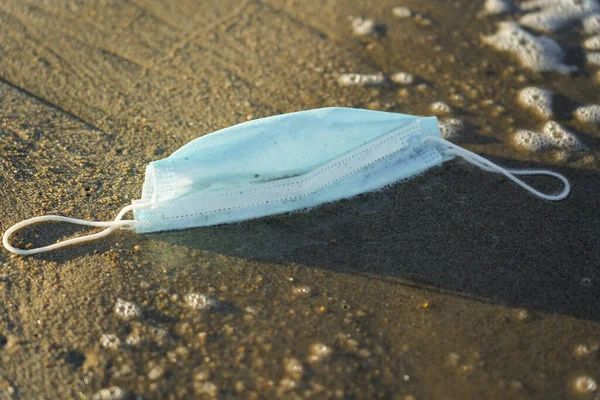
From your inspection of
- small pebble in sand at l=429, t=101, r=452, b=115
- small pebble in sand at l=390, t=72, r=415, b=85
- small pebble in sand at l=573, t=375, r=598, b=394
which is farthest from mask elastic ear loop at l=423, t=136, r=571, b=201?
small pebble in sand at l=573, t=375, r=598, b=394

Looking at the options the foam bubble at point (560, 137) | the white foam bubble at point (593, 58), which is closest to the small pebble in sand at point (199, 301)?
the foam bubble at point (560, 137)

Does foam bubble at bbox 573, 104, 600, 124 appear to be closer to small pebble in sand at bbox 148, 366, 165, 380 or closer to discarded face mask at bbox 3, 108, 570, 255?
discarded face mask at bbox 3, 108, 570, 255

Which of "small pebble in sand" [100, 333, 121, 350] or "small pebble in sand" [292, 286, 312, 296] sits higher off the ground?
"small pebble in sand" [100, 333, 121, 350]

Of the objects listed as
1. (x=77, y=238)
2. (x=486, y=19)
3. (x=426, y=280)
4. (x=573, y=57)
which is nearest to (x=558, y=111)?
(x=573, y=57)

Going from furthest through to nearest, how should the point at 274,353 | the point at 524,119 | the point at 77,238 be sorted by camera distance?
the point at 524,119
the point at 77,238
the point at 274,353

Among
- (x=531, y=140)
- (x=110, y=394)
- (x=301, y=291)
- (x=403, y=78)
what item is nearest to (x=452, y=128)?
(x=531, y=140)

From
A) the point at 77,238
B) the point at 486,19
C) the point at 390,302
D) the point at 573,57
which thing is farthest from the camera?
the point at 486,19

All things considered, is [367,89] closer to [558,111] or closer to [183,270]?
[558,111]

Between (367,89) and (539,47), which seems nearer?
(367,89)

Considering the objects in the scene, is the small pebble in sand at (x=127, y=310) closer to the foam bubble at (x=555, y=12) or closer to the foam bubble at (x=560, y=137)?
the foam bubble at (x=560, y=137)
